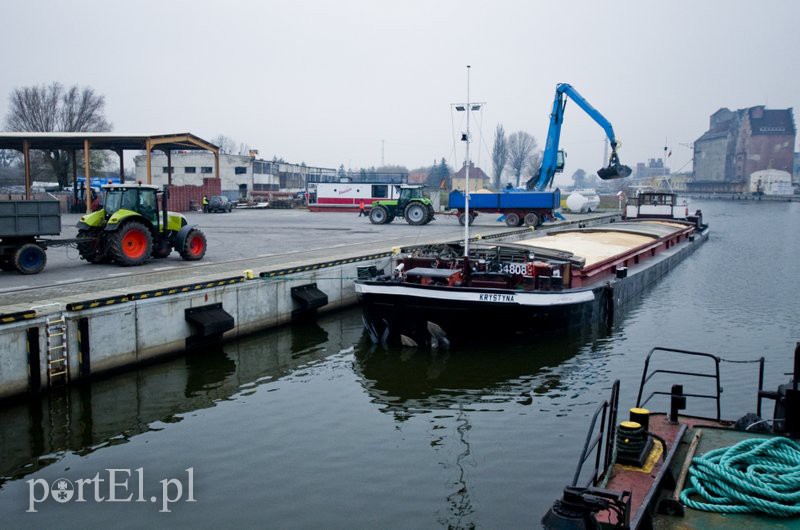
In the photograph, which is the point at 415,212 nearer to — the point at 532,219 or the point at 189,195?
the point at 532,219

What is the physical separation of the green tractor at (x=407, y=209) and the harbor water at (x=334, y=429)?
22943 millimetres

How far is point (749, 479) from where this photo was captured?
16.9 feet

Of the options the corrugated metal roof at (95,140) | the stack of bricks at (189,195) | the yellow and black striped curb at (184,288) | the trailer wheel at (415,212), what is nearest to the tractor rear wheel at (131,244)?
the yellow and black striped curb at (184,288)

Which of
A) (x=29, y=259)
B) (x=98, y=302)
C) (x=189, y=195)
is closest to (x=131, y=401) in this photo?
(x=98, y=302)

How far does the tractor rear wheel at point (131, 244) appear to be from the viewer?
17766 millimetres

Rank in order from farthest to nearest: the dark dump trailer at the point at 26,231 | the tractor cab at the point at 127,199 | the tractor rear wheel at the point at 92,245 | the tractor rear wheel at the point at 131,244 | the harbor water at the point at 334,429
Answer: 1. the tractor cab at the point at 127,199
2. the tractor rear wheel at the point at 92,245
3. the tractor rear wheel at the point at 131,244
4. the dark dump trailer at the point at 26,231
5. the harbor water at the point at 334,429

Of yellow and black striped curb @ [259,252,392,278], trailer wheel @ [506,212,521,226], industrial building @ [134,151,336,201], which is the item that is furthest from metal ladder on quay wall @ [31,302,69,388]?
industrial building @ [134,151,336,201]

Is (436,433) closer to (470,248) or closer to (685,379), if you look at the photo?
(685,379)

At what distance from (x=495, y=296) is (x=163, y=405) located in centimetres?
673

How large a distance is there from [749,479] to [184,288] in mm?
11291

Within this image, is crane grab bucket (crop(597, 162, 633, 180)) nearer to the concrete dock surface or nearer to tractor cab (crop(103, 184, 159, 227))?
the concrete dock surface

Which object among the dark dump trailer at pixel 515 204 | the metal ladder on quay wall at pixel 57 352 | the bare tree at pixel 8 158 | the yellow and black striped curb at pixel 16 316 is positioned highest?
the bare tree at pixel 8 158

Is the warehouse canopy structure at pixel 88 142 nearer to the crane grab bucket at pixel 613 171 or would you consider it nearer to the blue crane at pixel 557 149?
the blue crane at pixel 557 149

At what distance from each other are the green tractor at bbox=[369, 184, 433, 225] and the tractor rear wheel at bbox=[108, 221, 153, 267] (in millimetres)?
22260
